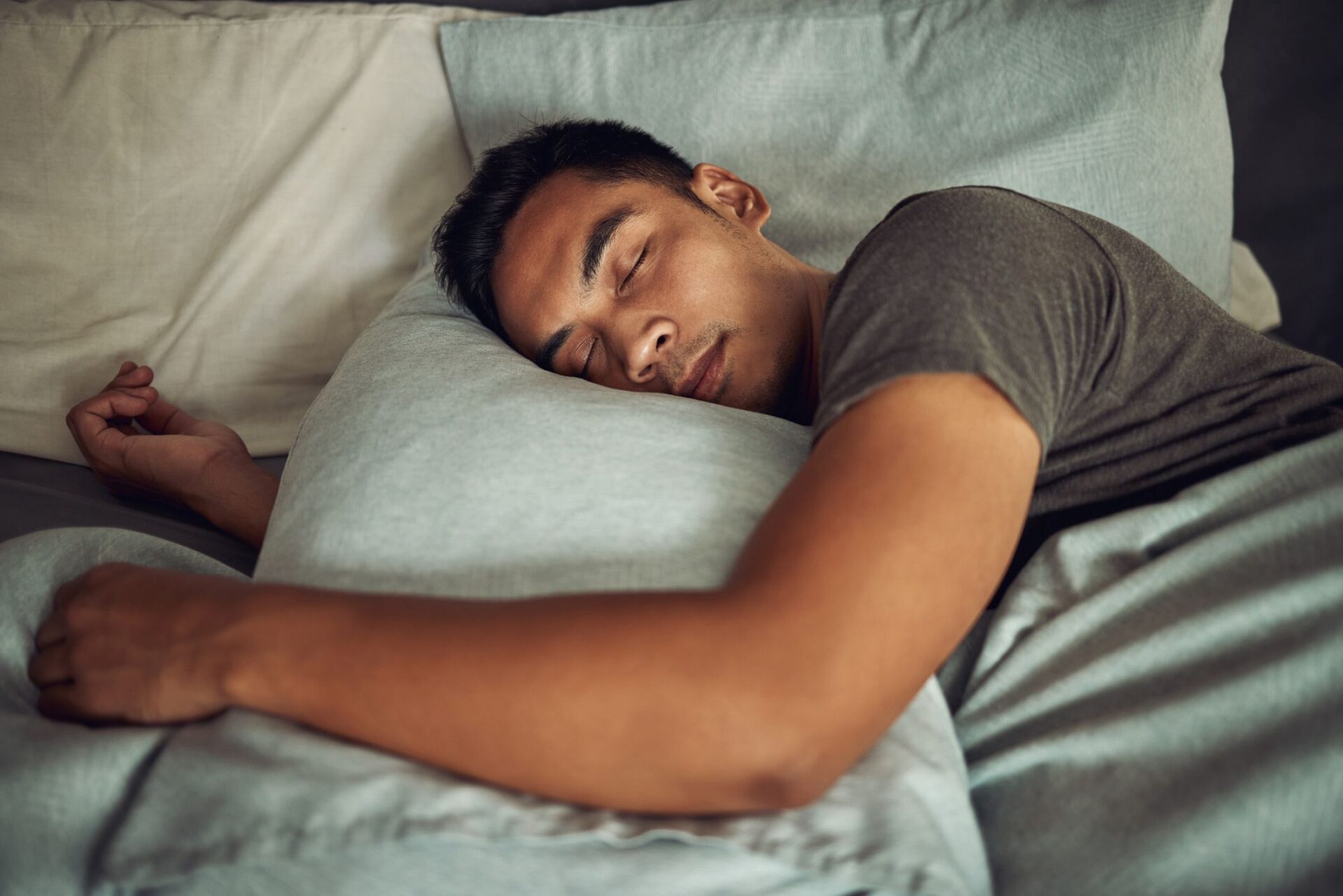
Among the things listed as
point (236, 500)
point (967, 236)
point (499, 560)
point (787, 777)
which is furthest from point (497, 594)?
point (236, 500)

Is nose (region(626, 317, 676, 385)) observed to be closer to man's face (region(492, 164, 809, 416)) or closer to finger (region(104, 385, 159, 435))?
man's face (region(492, 164, 809, 416))

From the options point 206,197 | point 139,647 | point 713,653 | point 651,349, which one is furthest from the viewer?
point 206,197

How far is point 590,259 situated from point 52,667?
2.22 feet

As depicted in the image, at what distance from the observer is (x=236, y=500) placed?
1174 mm

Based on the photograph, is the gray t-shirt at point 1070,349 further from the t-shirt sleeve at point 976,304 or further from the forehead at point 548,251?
the forehead at point 548,251

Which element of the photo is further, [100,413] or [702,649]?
[100,413]

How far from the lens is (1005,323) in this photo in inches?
29.3

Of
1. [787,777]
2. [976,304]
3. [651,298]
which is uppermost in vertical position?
[976,304]

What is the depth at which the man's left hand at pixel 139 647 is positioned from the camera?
2.29 ft

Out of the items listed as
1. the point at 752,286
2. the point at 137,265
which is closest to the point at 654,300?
the point at 752,286

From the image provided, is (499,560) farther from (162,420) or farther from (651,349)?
(162,420)

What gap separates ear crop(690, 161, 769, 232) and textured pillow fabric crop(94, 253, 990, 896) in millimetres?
431

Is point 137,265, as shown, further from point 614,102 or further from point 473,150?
point 614,102

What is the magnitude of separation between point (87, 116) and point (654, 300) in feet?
3.09
